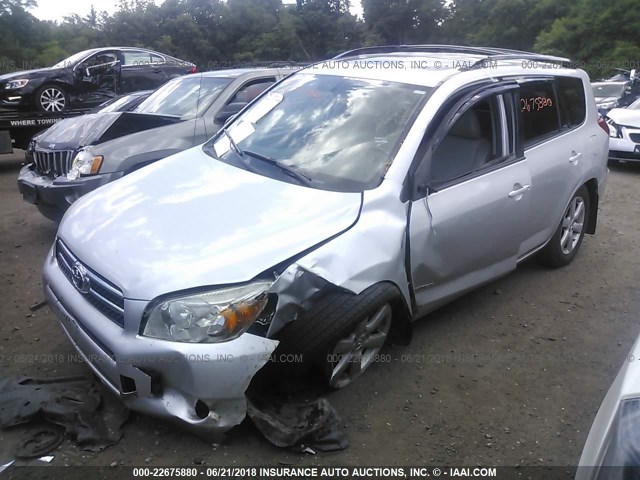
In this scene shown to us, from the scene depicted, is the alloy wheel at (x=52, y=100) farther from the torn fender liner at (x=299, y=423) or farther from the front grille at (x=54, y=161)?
the torn fender liner at (x=299, y=423)

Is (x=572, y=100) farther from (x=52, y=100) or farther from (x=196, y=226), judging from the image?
(x=52, y=100)

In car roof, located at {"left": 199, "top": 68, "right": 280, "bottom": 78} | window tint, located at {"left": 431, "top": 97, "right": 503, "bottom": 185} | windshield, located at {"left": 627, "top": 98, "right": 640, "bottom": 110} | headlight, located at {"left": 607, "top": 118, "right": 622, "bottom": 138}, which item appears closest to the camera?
window tint, located at {"left": 431, "top": 97, "right": 503, "bottom": 185}

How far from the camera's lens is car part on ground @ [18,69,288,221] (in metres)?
5.22

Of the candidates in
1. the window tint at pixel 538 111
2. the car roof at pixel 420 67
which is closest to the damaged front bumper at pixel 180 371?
the car roof at pixel 420 67

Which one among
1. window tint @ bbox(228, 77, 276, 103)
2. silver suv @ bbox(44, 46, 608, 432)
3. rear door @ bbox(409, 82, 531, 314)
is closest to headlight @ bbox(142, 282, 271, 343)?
silver suv @ bbox(44, 46, 608, 432)

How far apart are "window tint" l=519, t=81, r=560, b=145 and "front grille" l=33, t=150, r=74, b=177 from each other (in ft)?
13.1

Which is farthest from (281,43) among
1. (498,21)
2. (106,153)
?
(106,153)

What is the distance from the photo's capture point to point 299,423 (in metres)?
2.79

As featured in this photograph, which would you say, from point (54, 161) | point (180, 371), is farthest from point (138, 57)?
point (180, 371)

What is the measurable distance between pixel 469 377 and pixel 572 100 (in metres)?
2.67

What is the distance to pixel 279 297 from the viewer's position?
8.77ft

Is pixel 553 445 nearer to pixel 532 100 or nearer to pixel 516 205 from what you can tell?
pixel 516 205

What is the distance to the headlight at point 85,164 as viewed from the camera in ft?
17.1

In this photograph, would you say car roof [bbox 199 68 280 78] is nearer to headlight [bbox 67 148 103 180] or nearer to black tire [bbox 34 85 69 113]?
headlight [bbox 67 148 103 180]
